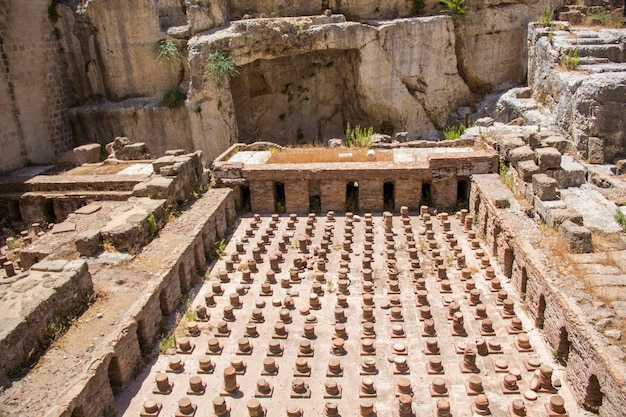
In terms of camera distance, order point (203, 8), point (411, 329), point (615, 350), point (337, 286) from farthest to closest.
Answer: point (203, 8) → point (337, 286) → point (411, 329) → point (615, 350)

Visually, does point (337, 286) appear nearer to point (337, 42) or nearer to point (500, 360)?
point (500, 360)

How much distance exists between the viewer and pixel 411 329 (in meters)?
8.05

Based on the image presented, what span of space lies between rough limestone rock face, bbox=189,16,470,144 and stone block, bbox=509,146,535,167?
8.52 metres

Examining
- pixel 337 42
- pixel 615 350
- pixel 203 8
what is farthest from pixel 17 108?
pixel 615 350

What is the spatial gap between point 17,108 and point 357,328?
1327 centimetres

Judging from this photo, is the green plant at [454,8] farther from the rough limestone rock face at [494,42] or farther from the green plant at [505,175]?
the green plant at [505,175]

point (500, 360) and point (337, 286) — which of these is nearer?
point (500, 360)

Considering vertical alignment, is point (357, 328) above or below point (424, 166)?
below

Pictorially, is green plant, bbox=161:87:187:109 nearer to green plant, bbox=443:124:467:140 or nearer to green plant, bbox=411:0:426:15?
green plant, bbox=411:0:426:15

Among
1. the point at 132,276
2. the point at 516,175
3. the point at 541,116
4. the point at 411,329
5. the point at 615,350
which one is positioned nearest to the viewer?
the point at 615,350

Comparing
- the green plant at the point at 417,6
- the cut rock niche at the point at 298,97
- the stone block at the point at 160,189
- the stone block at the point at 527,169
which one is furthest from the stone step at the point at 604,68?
the stone block at the point at 160,189

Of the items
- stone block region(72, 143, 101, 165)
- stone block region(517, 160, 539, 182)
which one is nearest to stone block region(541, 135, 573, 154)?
stone block region(517, 160, 539, 182)

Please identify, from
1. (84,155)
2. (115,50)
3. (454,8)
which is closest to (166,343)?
(84,155)

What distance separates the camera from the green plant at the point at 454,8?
62.8ft
